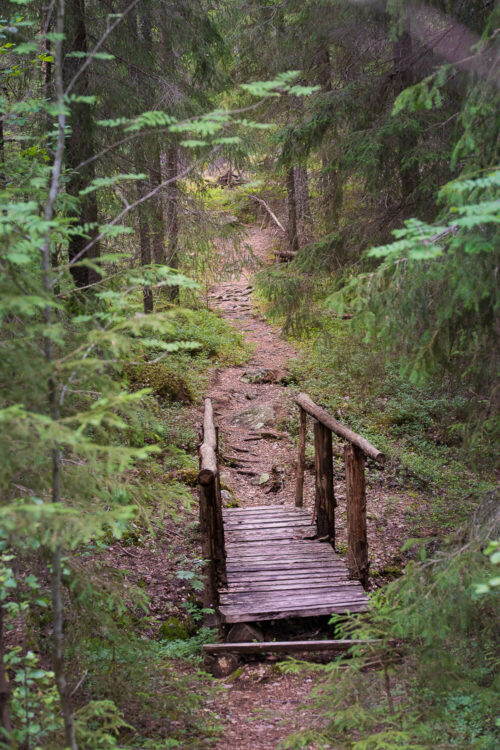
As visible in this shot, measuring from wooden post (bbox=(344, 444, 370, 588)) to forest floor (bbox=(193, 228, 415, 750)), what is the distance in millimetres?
1152

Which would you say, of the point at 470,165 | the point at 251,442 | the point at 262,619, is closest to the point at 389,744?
the point at 262,619

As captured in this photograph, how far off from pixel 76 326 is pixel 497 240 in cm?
323

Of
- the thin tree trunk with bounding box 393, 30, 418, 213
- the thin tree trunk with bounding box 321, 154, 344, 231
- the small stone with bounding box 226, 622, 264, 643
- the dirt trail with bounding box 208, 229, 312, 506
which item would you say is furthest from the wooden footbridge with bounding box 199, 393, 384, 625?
the thin tree trunk with bounding box 321, 154, 344, 231

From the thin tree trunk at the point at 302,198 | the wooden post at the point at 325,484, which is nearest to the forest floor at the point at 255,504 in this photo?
the wooden post at the point at 325,484

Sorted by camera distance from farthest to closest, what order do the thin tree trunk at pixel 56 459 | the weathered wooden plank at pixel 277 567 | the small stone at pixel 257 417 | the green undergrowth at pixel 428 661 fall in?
the small stone at pixel 257 417
the weathered wooden plank at pixel 277 567
the green undergrowth at pixel 428 661
the thin tree trunk at pixel 56 459

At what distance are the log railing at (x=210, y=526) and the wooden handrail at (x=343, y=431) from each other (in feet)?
4.38

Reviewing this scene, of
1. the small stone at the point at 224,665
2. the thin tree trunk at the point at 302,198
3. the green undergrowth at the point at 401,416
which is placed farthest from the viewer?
the thin tree trunk at the point at 302,198

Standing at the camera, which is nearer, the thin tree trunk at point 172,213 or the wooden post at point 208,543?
the wooden post at point 208,543

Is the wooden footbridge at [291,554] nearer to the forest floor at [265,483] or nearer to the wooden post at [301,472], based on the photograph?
the forest floor at [265,483]

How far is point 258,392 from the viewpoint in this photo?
43.2 feet

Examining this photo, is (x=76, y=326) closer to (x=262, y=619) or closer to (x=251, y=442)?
(x=262, y=619)

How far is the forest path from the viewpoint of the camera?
4246mm

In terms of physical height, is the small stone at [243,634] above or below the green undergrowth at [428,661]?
below

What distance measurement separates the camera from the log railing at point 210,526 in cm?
517
